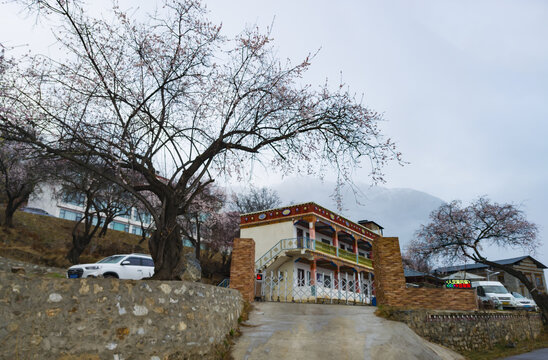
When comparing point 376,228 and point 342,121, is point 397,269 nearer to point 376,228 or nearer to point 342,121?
point 342,121

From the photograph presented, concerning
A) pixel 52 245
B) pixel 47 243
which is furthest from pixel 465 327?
pixel 47 243

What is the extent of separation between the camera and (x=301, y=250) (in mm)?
25625

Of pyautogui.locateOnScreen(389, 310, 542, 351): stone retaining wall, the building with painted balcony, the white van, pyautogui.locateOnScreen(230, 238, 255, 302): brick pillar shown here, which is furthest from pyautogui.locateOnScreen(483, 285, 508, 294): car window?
pyautogui.locateOnScreen(230, 238, 255, 302): brick pillar

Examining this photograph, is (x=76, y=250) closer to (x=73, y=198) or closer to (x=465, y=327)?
(x=73, y=198)

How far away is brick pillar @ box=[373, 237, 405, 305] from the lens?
11.3 metres

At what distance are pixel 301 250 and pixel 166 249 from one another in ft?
60.1

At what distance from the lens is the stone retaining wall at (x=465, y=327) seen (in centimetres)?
994

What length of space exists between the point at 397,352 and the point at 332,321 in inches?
96.9

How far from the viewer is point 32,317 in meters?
4.13

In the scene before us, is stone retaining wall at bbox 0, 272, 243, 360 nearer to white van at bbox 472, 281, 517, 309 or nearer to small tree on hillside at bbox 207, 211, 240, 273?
white van at bbox 472, 281, 517, 309

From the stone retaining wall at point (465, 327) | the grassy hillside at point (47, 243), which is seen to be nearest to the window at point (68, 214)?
the grassy hillside at point (47, 243)

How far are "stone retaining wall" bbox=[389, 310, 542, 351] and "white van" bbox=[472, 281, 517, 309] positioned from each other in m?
6.02

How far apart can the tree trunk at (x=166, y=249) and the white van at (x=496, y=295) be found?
2218 cm

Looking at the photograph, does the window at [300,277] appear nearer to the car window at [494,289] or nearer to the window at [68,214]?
the car window at [494,289]
